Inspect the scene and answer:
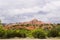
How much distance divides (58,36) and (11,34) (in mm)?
5741

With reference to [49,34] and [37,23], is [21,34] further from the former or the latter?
[37,23]

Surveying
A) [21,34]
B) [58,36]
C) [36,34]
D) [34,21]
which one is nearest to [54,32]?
[58,36]

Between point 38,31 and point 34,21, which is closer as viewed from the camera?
point 38,31

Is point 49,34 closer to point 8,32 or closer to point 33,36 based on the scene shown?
point 33,36

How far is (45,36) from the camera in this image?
24.3 metres

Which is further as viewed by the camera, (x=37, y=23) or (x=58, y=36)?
(x=37, y=23)

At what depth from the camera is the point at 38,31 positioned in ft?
82.2

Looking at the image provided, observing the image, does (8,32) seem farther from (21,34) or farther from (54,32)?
(54,32)

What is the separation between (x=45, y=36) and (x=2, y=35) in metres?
5.25

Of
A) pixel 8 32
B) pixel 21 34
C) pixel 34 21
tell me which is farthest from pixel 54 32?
pixel 34 21

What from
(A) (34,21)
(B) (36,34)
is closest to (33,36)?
(B) (36,34)

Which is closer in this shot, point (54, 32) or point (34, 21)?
point (54, 32)

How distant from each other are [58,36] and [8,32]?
6.13 meters

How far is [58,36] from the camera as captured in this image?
24672 millimetres
